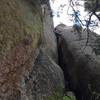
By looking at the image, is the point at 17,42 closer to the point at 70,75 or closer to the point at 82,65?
the point at 82,65

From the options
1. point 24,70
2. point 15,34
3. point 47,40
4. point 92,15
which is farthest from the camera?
point 47,40

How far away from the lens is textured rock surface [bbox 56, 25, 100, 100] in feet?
34.4

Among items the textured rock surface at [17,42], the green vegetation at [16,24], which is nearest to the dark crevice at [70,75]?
the textured rock surface at [17,42]

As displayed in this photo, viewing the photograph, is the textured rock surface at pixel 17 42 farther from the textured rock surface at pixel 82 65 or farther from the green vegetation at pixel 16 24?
the textured rock surface at pixel 82 65

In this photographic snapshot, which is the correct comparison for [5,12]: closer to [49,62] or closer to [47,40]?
[49,62]

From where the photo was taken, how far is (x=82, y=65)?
1154 centimetres

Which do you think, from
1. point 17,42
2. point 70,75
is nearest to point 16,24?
point 17,42

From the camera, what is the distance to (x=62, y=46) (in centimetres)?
1413

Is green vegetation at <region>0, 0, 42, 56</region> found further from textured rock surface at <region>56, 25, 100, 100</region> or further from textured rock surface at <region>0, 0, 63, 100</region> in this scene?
textured rock surface at <region>56, 25, 100, 100</region>

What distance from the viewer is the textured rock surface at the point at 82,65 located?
1050 centimetres

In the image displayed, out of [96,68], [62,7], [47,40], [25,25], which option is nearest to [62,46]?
[47,40]

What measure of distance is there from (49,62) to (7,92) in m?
4.88

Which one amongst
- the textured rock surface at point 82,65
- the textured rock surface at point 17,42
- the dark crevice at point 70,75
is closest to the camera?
the textured rock surface at point 17,42

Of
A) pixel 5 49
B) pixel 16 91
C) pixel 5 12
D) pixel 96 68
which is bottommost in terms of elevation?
pixel 96 68
